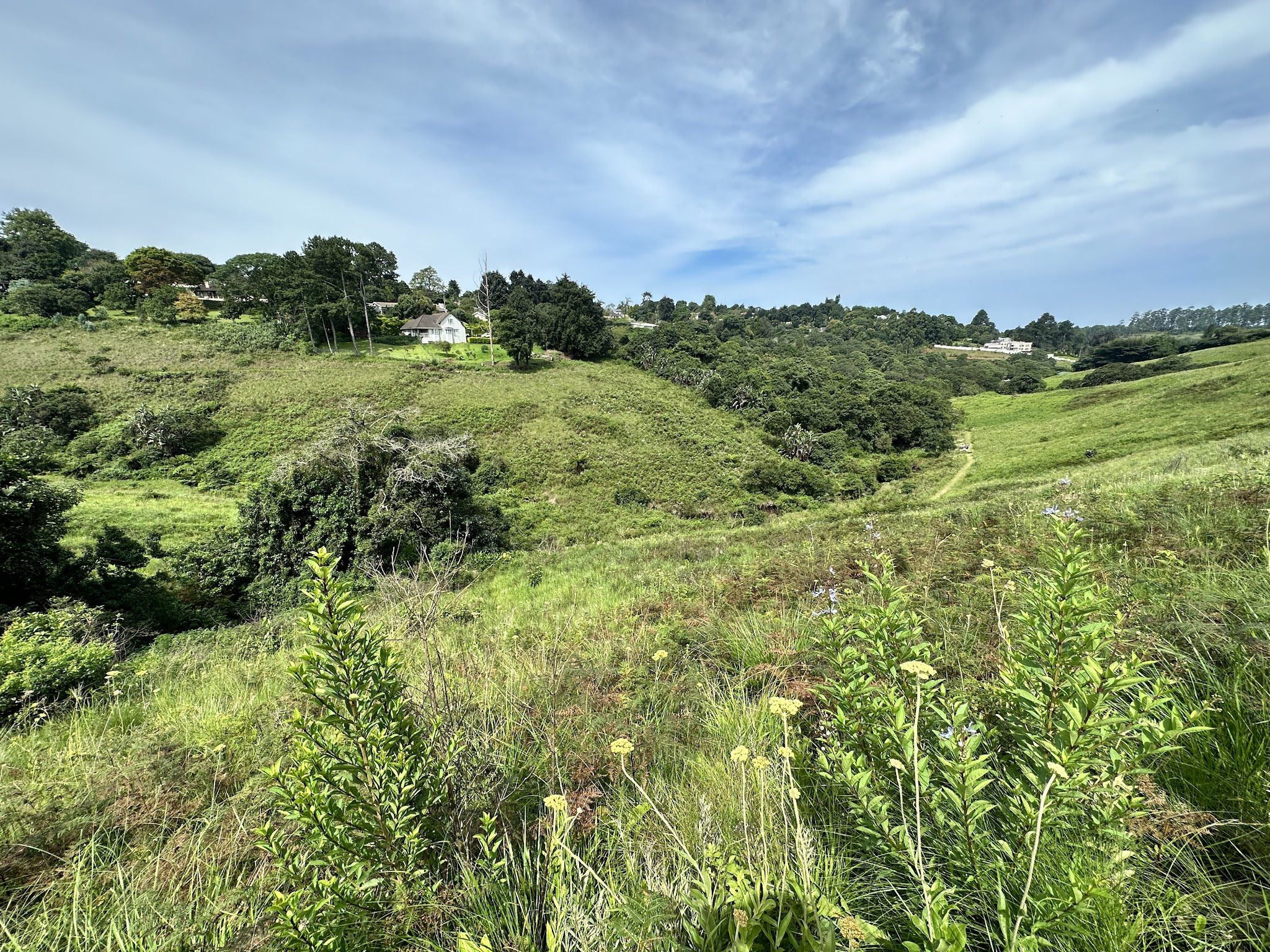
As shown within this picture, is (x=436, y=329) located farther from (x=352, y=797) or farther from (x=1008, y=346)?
(x=1008, y=346)

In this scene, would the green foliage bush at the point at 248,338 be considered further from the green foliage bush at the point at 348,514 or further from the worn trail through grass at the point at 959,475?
the worn trail through grass at the point at 959,475

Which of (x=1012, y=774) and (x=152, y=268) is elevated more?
(x=152, y=268)

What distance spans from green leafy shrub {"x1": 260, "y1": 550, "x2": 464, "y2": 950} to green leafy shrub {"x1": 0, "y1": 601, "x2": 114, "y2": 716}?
4658mm

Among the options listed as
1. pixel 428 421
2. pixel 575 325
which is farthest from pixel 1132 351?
pixel 428 421

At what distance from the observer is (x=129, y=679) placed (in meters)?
4.61

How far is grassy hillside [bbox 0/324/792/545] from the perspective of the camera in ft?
64.5

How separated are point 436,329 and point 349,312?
10439mm

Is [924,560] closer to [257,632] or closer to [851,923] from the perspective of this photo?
[851,923]

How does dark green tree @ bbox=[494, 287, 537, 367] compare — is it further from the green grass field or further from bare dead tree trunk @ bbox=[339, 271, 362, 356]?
the green grass field

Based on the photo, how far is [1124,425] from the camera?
2811 centimetres

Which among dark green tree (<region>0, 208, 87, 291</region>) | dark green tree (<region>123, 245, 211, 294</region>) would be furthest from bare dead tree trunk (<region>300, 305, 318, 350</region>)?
dark green tree (<region>0, 208, 87, 291</region>)

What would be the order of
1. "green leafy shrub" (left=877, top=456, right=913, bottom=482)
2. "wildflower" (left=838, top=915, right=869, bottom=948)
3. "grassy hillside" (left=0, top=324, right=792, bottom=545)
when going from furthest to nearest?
"green leafy shrub" (left=877, top=456, right=913, bottom=482) → "grassy hillside" (left=0, top=324, right=792, bottom=545) → "wildflower" (left=838, top=915, right=869, bottom=948)

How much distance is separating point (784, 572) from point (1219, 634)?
13.5ft

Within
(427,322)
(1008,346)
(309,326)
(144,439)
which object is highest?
(427,322)
